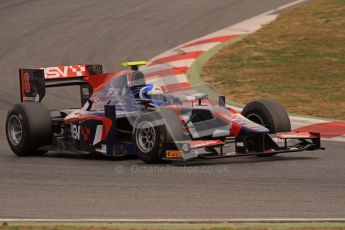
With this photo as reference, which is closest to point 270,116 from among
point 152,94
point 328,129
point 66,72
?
point 152,94

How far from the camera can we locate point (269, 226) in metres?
7.28

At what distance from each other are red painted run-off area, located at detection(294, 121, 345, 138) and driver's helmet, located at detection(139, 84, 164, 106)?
264cm

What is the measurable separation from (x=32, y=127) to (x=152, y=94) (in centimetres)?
160

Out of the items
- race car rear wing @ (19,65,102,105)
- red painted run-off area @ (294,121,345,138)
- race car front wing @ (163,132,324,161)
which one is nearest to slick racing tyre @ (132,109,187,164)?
race car front wing @ (163,132,324,161)

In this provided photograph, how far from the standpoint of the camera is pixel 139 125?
1120 centimetres

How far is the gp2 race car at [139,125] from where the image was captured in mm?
10969

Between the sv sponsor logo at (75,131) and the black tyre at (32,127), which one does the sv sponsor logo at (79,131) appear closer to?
the sv sponsor logo at (75,131)

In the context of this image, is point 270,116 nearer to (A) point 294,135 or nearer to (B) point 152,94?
(A) point 294,135

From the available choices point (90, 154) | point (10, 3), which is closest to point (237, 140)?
point (90, 154)

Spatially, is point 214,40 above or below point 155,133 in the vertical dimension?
above

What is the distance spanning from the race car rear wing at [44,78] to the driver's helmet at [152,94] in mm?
1364

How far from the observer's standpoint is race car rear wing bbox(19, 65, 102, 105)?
13.2 m

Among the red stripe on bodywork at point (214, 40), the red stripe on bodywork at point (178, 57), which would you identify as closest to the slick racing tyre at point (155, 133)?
the red stripe on bodywork at point (178, 57)

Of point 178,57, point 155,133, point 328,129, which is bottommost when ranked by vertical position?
point 328,129
